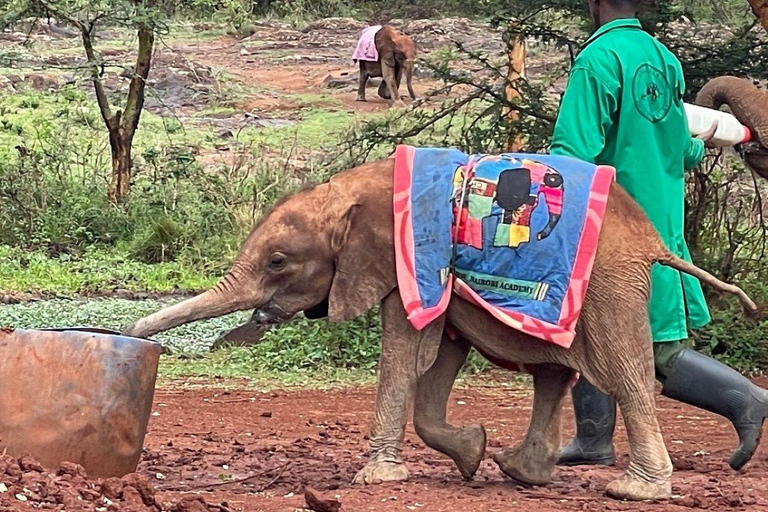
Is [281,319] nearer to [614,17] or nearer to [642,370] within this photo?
[642,370]

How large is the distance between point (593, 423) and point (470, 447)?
2.79ft

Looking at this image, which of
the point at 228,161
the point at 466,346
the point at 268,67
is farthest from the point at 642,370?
the point at 268,67

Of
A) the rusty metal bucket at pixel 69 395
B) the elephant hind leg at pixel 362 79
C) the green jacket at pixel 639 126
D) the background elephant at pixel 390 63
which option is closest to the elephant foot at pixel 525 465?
the green jacket at pixel 639 126

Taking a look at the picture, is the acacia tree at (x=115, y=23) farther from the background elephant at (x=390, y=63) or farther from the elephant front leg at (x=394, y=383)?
the elephant front leg at (x=394, y=383)

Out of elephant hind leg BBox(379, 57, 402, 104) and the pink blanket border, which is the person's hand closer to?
the pink blanket border

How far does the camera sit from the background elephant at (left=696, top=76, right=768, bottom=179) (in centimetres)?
630

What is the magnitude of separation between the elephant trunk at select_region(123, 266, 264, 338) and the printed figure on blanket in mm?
923

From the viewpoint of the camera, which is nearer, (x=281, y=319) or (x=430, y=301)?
(x=430, y=301)

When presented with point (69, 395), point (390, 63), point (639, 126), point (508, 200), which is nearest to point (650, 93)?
point (639, 126)

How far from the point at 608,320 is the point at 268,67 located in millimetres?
23486

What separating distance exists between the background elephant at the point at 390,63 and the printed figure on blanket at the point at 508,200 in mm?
17396

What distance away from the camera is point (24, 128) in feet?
61.8

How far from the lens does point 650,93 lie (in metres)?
5.40

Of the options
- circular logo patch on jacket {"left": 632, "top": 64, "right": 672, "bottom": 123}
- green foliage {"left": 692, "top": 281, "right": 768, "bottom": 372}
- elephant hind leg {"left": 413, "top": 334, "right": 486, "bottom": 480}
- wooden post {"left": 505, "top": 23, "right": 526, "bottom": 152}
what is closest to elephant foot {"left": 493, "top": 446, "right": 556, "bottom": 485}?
elephant hind leg {"left": 413, "top": 334, "right": 486, "bottom": 480}
